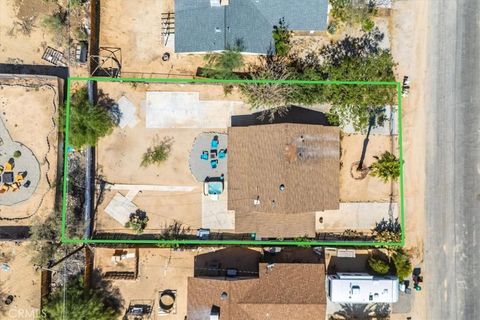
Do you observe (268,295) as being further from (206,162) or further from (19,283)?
(19,283)

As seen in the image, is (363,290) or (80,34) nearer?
(363,290)

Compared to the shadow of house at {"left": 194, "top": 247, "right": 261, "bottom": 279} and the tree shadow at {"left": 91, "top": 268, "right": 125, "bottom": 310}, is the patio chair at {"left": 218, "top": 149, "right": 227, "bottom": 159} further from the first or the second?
the tree shadow at {"left": 91, "top": 268, "right": 125, "bottom": 310}

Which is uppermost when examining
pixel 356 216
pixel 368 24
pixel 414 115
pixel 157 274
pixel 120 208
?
pixel 368 24

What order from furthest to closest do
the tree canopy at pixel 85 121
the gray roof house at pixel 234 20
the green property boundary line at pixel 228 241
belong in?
the green property boundary line at pixel 228 241
the tree canopy at pixel 85 121
the gray roof house at pixel 234 20

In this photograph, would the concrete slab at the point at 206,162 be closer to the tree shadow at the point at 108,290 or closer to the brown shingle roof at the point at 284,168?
the brown shingle roof at the point at 284,168

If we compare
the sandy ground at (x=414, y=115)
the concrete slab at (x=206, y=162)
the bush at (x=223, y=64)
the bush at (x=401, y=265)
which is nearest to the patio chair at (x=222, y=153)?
the concrete slab at (x=206, y=162)

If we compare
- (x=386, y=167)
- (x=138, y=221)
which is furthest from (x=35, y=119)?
(x=386, y=167)
